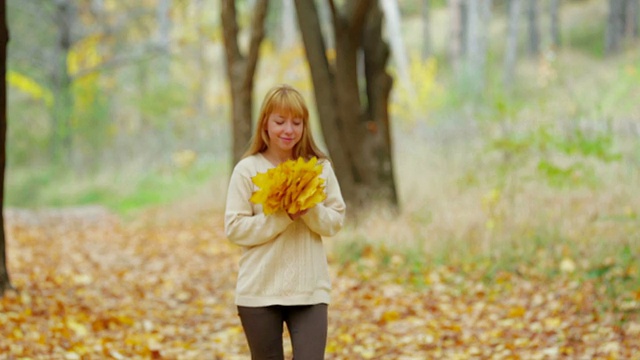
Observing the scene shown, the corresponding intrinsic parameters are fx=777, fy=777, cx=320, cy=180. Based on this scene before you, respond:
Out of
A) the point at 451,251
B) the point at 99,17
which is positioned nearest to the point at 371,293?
the point at 451,251

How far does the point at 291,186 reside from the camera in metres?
3.16

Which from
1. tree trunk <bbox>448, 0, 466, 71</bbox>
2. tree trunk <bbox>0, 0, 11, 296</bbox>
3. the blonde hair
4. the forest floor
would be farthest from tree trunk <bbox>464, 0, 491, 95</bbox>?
the blonde hair

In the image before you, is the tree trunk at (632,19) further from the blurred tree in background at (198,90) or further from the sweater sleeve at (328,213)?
the sweater sleeve at (328,213)

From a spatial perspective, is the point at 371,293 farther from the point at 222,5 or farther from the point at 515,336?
the point at 222,5

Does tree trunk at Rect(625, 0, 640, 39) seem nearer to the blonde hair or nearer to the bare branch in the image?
the bare branch

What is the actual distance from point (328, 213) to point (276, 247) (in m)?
0.27

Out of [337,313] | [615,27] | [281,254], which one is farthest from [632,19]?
[281,254]

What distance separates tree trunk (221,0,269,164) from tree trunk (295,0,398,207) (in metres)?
0.98

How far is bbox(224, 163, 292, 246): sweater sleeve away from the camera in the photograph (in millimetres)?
3318

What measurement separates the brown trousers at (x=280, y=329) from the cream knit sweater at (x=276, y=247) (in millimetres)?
49

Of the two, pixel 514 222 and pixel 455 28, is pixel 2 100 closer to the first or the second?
pixel 514 222

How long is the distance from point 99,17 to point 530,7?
20.1 m

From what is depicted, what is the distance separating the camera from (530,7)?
111ft

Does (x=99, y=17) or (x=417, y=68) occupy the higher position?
(x=99, y=17)
